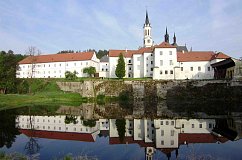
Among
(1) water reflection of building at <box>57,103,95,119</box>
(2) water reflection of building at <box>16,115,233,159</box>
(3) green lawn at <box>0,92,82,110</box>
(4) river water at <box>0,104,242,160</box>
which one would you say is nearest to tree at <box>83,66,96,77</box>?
(3) green lawn at <box>0,92,82,110</box>

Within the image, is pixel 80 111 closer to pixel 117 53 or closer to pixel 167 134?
pixel 167 134

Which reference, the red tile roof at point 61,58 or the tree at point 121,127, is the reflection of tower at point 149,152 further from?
the red tile roof at point 61,58

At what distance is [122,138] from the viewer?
763 inches

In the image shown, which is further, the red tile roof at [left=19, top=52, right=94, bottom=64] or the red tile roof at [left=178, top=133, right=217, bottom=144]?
the red tile roof at [left=19, top=52, right=94, bottom=64]

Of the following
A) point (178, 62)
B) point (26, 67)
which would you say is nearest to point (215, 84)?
point (178, 62)

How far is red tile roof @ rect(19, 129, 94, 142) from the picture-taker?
66.6ft

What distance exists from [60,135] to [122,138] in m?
5.58

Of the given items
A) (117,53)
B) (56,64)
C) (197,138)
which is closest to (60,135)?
(197,138)

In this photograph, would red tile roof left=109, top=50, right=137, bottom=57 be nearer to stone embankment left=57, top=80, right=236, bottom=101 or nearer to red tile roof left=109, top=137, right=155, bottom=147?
stone embankment left=57, top=80, right=236, bottom=101

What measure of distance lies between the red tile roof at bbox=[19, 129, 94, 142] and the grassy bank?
57.2 feet

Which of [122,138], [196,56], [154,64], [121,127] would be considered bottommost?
[122,138]

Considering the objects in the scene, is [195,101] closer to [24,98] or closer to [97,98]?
[97,98]

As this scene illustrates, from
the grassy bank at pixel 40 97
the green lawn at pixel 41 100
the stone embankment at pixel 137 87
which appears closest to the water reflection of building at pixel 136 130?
the green lawn at pixel 41 100

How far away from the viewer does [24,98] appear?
47.1 m
